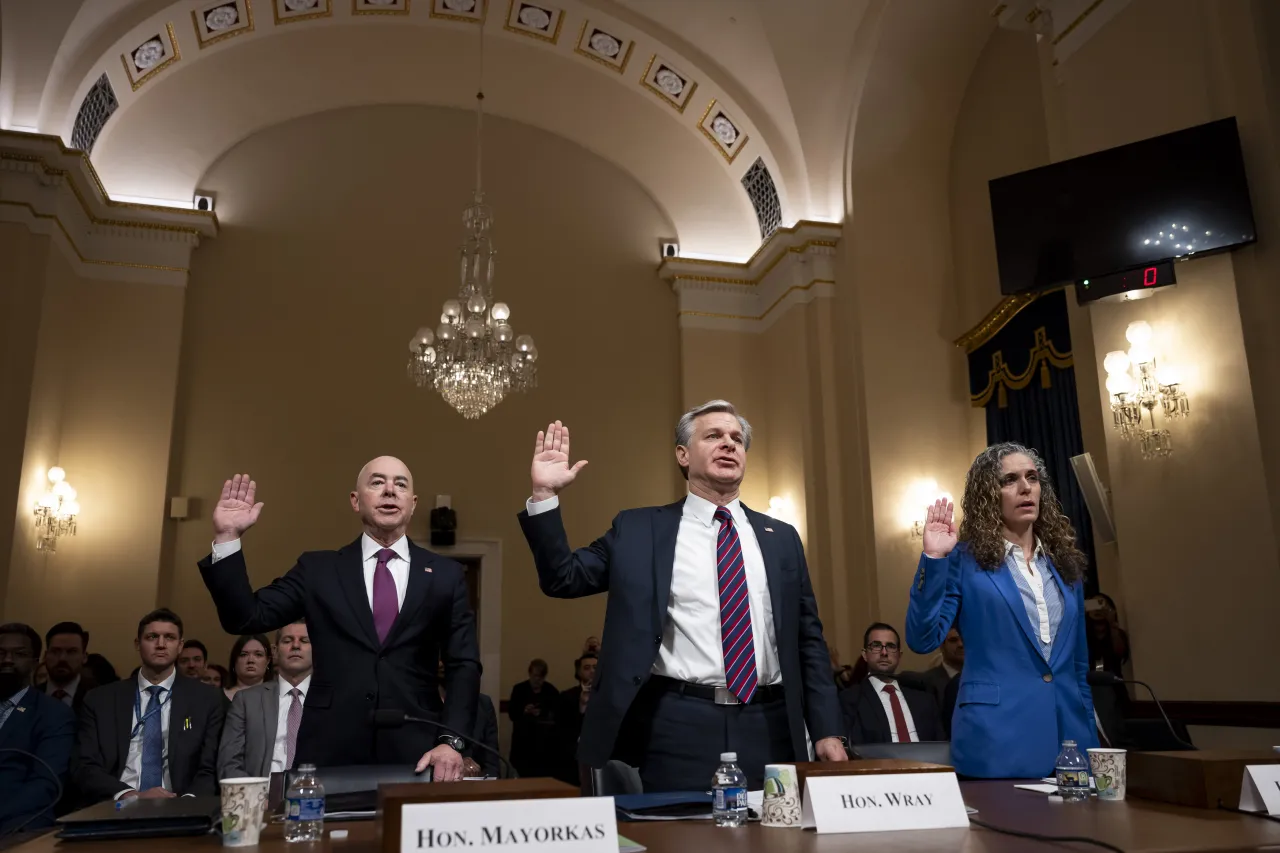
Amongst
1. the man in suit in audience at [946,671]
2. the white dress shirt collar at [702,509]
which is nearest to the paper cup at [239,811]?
the white dress shirt collar at [702,509]

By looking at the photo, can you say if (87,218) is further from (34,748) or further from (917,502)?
(917,502)

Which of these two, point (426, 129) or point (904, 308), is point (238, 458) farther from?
point (904, 308)

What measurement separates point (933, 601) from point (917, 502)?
602 cm

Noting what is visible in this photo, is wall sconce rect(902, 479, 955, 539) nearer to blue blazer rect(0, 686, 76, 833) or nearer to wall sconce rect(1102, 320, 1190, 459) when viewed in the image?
wall sconce rect(1102, 320, 1190, 459)

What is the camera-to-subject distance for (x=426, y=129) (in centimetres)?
1059

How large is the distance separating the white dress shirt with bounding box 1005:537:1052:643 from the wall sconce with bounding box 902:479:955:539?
568 cm

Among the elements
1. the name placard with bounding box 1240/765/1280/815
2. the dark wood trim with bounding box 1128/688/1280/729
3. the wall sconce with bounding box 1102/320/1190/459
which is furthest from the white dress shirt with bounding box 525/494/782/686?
the wall sconce with bounding box 1102/320/1190/459

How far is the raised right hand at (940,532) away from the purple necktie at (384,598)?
1.64 metres

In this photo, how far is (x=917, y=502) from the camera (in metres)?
8.57

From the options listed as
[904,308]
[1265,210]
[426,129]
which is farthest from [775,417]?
[1265,210]

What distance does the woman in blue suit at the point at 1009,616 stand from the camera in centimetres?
257

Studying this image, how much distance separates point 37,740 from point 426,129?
26.3ft

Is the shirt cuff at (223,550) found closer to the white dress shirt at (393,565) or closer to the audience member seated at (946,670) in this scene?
the white dress shirt at (393,565)

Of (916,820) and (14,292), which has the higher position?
(14,292)
